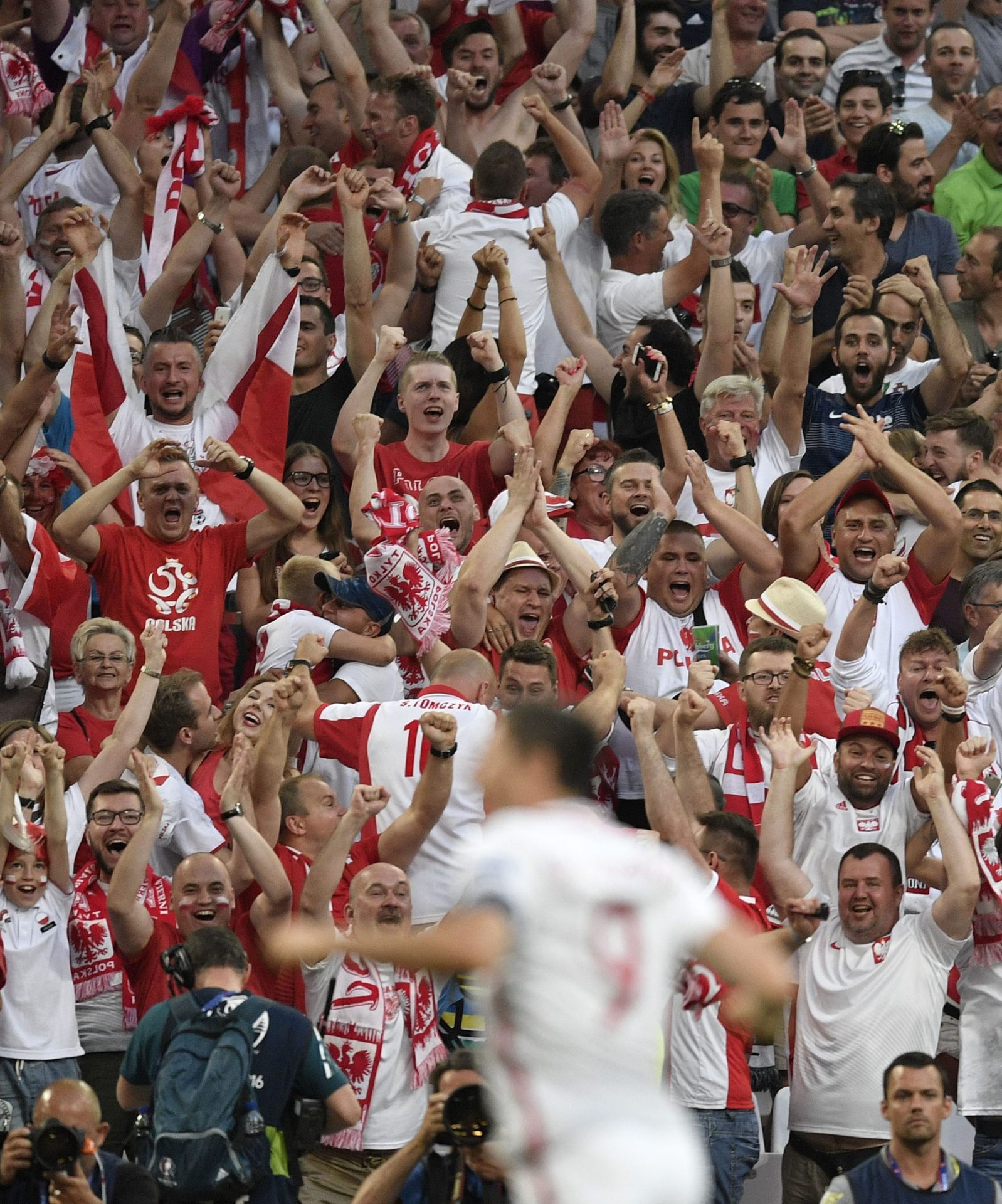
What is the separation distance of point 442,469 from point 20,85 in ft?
12.6

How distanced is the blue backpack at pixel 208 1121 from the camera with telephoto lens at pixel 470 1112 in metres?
0.55

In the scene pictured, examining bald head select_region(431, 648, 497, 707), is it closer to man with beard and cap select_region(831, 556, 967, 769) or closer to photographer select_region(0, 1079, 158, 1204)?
man with beard and cap select_region(831, 556, 967, 769)

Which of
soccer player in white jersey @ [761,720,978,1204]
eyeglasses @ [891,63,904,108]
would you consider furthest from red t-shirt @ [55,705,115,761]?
eyeglasses @ [891,63,904,108]

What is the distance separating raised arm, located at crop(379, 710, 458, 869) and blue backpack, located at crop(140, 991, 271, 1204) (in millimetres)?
1323

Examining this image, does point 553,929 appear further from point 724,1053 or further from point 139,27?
point 139,27

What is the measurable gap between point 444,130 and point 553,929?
8328mm

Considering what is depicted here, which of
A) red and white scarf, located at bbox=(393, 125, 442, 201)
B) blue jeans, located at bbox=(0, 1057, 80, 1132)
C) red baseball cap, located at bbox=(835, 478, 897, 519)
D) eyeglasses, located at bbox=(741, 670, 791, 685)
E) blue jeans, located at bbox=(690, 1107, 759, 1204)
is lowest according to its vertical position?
blue jeans, located at bbox=(690, 1107, 759, 1204)

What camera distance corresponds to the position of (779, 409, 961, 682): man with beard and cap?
29.7 ft

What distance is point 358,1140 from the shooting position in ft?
23.9

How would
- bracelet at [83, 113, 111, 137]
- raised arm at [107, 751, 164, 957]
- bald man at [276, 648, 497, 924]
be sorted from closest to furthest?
raised arm at [107, 751, 164, 957], bald man at [276, 648, 497, 924], bracelet at [83, 113, 111, 137]

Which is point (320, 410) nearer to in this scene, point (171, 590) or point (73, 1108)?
point (171, 590)

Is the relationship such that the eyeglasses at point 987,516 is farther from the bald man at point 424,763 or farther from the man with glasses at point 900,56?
the man with glasses at point 900,56

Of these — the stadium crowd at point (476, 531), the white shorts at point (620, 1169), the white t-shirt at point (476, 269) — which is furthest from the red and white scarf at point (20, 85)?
the white shorts at point (620, 1169)

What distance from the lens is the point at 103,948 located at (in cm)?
770
